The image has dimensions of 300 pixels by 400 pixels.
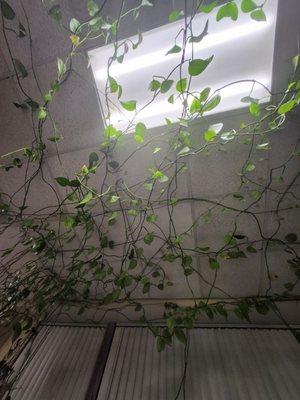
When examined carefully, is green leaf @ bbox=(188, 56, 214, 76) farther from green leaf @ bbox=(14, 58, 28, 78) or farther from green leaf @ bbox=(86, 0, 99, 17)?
green leaf @ bbox=(14, 58, 28, 78)

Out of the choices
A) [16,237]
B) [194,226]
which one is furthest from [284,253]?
[16,237]

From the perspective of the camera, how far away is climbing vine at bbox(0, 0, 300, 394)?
814 mm

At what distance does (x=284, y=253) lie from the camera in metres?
1.25

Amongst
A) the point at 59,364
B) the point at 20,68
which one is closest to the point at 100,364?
the point at 59,364

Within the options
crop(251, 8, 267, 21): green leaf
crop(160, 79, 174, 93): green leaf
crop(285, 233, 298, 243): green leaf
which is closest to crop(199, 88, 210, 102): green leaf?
crop(160, 79, 174, 93): green leaf

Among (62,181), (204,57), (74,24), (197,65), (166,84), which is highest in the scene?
(204,57)

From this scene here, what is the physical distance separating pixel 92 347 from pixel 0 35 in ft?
6.50

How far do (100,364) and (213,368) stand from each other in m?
0.75

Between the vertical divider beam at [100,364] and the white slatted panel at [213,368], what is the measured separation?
3cm

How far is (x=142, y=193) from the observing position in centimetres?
120

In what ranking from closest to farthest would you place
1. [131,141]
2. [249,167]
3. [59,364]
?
[249,167]
[131,141]
[59,364]

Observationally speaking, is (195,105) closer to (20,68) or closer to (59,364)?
(20,68)

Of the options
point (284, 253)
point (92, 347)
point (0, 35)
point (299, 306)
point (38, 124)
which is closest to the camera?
point (0, 35)

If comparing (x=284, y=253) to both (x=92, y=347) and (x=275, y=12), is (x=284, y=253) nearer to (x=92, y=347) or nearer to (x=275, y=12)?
(x=275, y=12)
